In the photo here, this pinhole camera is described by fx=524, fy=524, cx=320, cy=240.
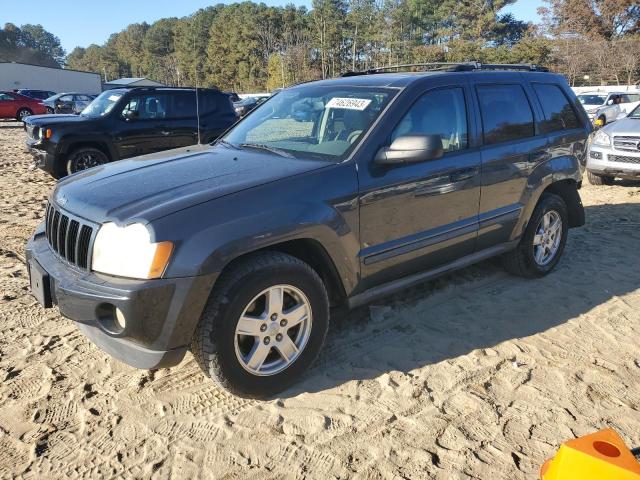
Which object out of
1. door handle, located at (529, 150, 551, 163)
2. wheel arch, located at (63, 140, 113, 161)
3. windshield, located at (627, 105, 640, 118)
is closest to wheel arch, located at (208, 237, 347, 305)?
door handle, located at (529, 150, 551, 163)

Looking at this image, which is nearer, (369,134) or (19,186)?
(369,134)

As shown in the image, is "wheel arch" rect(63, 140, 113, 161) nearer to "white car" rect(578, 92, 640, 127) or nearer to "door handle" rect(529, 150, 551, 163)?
"door handle" rect(529, 150, 551, 163)

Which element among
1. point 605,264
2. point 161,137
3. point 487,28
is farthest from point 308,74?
point 605,264

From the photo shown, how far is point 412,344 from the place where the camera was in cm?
351

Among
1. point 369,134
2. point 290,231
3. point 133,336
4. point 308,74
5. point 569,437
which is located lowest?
point 569,437

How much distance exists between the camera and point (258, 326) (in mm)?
2805

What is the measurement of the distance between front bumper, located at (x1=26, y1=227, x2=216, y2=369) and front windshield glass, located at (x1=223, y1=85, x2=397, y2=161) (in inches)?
49.5

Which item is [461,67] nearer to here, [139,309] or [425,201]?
[425,201]

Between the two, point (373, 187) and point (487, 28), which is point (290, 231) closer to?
point (373, 187)

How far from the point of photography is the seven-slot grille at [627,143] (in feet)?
27.0

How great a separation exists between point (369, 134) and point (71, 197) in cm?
179

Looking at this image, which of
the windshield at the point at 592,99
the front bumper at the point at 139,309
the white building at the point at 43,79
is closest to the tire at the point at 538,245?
Result: the front bumper at the point at 139,309

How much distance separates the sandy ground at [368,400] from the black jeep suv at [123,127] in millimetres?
5076

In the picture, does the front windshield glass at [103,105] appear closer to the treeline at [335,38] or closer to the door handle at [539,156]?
the door handle at [539,156]
